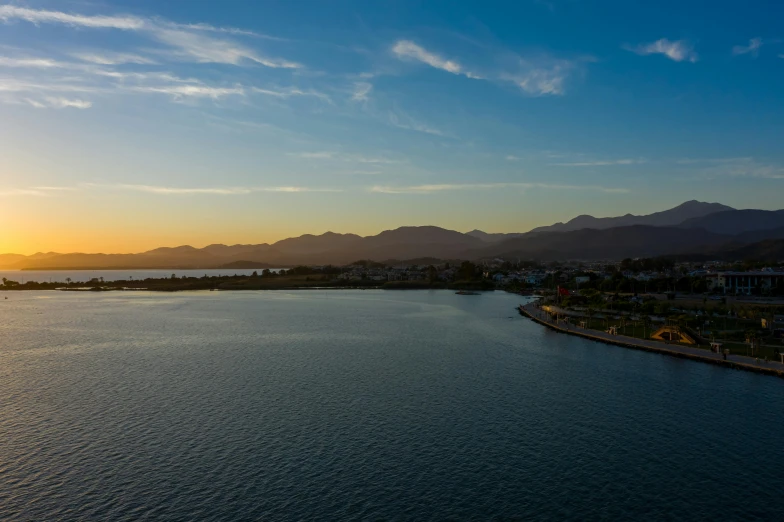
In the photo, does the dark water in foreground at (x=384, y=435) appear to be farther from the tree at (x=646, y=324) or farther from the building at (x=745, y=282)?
the building at (x=745, y=282)

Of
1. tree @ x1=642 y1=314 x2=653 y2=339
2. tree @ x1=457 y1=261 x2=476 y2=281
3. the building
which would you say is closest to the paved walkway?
tree @ x1=642 y1=314 x2=653 y2=339

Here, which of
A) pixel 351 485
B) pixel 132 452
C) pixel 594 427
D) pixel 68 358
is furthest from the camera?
pixel 68 358

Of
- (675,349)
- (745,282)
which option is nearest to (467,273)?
(745,282)

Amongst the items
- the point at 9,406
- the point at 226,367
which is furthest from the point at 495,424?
the point at 9,406

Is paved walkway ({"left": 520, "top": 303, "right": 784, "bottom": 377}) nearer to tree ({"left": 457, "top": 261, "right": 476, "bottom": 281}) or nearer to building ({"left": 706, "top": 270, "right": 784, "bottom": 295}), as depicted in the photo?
building ({"left": 706, "top": 270, "right": 784, "bottom": 295})

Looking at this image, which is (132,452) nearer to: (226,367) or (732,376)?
(226,367)
